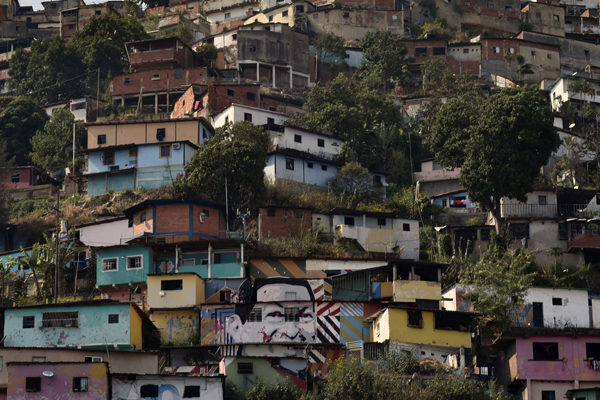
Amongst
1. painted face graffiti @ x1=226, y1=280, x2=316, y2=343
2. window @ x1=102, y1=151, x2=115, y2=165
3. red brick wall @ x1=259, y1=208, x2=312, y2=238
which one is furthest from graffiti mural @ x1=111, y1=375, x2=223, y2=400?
window @ x1=102, y1=151, x2=115, y2=165

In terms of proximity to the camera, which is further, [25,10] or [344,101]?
[25,10]

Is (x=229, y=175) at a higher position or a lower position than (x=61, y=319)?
higher

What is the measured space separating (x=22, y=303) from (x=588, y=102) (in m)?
49.6

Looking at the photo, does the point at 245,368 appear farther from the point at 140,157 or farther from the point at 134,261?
the point at 140,157

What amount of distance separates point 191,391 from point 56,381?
4.80 meters

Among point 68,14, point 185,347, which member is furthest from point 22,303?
point 68,14

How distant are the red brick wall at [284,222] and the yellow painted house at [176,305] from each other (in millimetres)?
9433

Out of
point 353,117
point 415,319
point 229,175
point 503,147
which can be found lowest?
point 415,319

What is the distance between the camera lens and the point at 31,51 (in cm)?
9425

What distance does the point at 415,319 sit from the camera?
45.3m

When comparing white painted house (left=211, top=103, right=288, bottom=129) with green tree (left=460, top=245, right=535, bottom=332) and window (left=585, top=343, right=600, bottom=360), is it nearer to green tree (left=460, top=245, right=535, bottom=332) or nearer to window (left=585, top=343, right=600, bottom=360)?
green tree (left=460, top=245, right=535, bottom=332)

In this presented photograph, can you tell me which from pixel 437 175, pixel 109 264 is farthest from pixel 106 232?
pixel 437 175

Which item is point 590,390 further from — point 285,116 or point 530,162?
point 285,116

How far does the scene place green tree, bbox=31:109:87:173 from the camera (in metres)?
75.2
